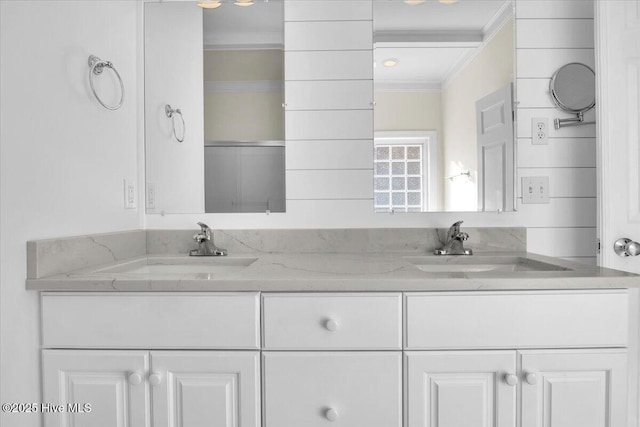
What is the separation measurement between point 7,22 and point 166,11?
2.70ft

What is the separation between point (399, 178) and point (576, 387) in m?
0.91

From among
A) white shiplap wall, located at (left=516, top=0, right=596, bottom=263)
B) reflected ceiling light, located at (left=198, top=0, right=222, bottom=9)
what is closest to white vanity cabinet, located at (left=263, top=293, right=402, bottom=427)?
white shiplap wall, located at (left=516, top=0, right=596, bottom=263)

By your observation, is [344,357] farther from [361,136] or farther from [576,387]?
[361,136]

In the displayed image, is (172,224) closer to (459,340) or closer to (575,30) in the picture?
(459,340)

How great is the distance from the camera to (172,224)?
1745 millimetres

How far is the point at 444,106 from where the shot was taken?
5.47ft

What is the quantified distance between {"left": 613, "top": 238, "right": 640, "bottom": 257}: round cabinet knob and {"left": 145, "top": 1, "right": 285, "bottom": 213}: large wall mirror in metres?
1.29

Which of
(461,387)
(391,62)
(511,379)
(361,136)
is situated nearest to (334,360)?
(461,387)

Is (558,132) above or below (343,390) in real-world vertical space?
above

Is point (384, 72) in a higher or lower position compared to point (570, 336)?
higher

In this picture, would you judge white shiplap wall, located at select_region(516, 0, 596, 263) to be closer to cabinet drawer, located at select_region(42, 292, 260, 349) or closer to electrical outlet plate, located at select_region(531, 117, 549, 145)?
electrical outlet plate, located at select_region(531, 117, 549, 145)

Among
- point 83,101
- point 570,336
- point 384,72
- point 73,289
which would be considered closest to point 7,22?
point 83,101

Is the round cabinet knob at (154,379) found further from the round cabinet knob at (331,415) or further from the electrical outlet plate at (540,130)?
the electrical outlet plate at (540,130)

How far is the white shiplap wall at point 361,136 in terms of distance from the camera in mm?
1683
